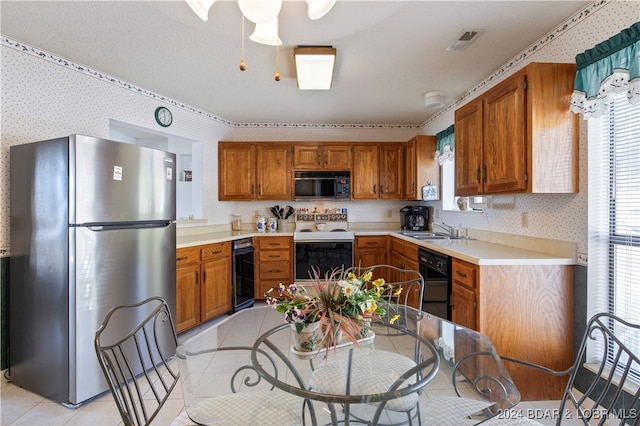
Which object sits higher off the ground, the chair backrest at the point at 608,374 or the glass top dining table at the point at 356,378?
the glass top dining table at the point at 356,378

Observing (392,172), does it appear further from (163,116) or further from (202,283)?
(163,116)

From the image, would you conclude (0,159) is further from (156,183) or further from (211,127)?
(211,127)

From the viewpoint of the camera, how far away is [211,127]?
413cm

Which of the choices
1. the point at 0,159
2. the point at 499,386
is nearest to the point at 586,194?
the point at 499,386

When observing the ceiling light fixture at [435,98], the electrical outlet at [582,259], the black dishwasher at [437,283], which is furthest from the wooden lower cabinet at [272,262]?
the electrical outlet at [582,259]

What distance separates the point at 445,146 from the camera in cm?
352

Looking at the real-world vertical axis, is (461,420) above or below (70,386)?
above

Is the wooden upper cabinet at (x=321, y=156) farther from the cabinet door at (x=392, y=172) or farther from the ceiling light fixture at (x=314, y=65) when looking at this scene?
the ceiling light fixture at (x=314, y=65)

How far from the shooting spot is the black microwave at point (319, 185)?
167 inches

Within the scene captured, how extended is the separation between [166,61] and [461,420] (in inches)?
119

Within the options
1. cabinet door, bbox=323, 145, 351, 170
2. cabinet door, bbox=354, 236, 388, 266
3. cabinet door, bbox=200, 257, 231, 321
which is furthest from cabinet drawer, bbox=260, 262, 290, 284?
cabinet door, bbox=323, 145, 351, 170

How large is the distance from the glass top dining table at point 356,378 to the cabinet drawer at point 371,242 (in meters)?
2.39

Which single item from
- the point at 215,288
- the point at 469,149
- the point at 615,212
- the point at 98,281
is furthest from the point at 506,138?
the point at 215,288

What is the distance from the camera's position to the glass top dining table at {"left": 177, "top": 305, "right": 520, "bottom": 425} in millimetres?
1099
